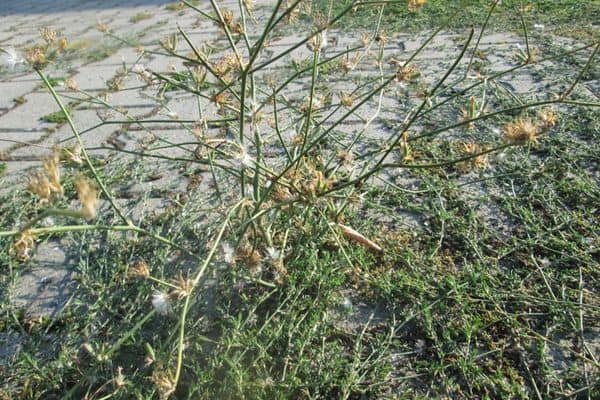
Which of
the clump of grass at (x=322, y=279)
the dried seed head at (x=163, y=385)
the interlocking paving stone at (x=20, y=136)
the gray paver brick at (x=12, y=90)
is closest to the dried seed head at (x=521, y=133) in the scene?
the clump of grass at (x=322, y=279)

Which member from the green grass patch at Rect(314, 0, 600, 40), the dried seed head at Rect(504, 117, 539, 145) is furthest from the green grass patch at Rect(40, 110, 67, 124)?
the dried seed head at Rect(504, 117, 539, 145)

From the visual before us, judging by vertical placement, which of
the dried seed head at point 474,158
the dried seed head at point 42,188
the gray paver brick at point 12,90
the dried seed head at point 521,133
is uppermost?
the dried seed head at point 42,188

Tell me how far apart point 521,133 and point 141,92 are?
5.82 feet

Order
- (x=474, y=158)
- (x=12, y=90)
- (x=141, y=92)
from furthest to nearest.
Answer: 1. (x=12, y=90)
2. (x=141, y=92)
3. (x=474, y=158)

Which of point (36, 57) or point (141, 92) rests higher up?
point (36, 57)

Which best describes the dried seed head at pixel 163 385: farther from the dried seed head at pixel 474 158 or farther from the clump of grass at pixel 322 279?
the dried seed head at pixel 474 158

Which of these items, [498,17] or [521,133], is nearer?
[521,133]

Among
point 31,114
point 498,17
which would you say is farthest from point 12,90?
point 498,17

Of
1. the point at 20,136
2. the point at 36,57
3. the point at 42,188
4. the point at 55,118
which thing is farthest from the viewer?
the point at 55,118

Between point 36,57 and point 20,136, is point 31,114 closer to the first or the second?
point 20,136

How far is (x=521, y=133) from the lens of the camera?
97 centimetres

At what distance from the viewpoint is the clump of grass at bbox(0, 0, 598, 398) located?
1.27 m

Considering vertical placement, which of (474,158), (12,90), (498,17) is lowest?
(12,90)

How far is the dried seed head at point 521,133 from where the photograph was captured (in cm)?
95
